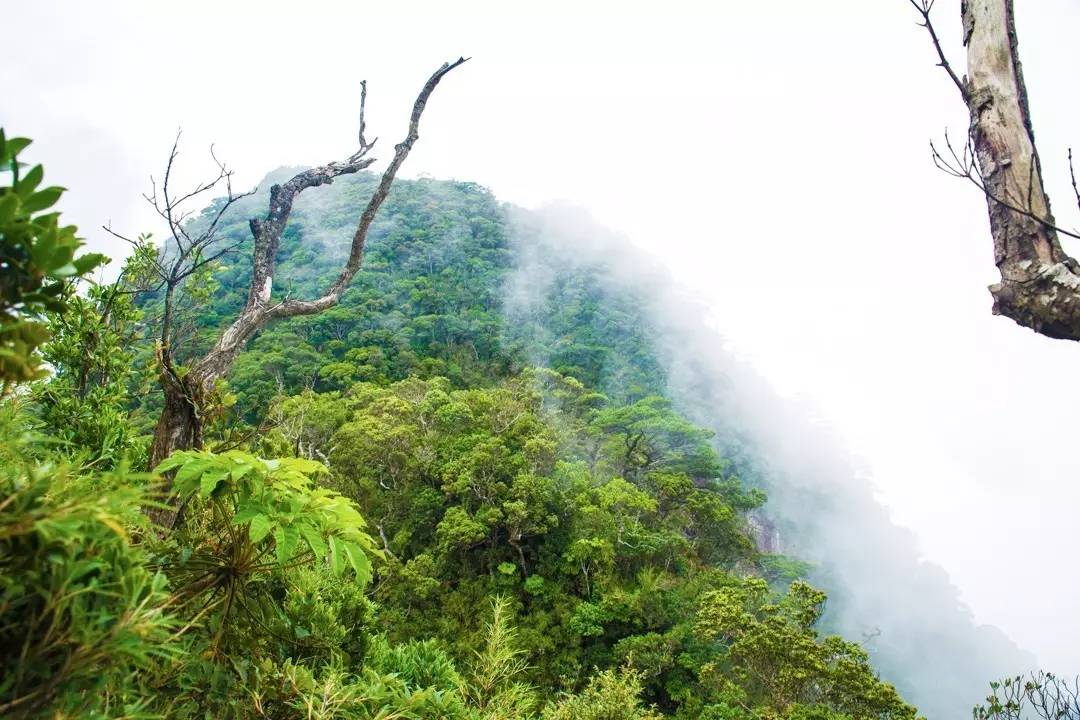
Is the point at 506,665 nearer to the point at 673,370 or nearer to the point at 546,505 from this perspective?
the point at 546,505

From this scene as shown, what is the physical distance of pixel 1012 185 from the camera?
4.80ft

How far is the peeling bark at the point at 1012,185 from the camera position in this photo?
4.45 ft

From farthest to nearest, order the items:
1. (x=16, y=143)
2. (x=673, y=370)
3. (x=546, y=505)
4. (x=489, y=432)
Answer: (x=673, y=370)
(x=489, y=432)
(x=546, y=505)
(x=16, y=143)

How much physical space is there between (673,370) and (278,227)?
1090 inches

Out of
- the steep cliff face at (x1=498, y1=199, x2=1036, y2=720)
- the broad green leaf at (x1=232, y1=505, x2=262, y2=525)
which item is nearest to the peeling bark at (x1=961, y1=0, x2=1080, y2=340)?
the broad green leaf at (x1=232, y1=505, x2=262, y2=525)

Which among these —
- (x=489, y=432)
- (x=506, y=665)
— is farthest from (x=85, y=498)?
(x=489, y=432)

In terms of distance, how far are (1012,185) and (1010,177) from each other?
0.8 inches

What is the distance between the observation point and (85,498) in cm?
72

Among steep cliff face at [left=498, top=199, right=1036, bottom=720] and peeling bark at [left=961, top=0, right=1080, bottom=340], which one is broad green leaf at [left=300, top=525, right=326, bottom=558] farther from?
steep cliff face at [left=498, top=199, right=1036, bottom=720]

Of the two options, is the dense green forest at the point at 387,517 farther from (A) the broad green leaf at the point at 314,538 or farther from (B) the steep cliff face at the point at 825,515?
(B) the steep cliff face at the point at 825,515

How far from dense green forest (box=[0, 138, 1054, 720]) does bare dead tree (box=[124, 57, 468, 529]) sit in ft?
0.25

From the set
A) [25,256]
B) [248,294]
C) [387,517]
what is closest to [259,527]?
[25,256]

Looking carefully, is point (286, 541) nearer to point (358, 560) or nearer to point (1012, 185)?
point (358, 560)

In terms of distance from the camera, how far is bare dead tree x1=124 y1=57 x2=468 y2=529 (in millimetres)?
1892
